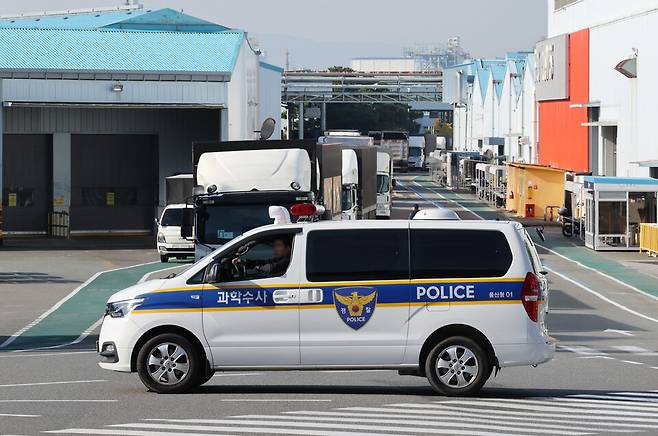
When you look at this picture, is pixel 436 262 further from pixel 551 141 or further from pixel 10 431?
pixel 551 141

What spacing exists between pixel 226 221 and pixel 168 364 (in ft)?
32.8

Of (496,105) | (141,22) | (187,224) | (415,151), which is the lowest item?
(187,224)

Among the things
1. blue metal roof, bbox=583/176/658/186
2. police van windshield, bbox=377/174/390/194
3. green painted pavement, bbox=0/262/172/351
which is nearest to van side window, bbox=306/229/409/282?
green painted pavement, bbox=0/262/172/351

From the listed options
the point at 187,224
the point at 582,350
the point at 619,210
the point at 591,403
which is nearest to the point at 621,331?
the point at 582,350

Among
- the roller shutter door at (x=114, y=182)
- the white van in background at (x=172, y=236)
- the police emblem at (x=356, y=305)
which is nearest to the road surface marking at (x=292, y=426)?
the police emblem at (x=356, y=305)

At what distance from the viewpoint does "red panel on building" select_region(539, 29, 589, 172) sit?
75.4 m

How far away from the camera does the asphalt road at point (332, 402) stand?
39.8 ft

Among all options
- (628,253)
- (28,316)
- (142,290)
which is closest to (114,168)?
(628,253)

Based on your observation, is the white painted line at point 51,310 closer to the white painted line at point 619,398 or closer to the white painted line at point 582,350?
the white painted line at point 582,350

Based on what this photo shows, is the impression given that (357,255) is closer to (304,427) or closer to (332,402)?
(332,402)

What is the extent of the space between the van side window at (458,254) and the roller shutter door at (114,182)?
152 feet

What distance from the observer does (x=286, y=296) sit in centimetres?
1448

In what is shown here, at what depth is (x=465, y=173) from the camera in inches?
4067

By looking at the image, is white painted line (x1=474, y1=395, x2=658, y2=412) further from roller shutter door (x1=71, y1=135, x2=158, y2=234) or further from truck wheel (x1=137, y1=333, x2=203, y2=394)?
roller shutter door (x1=71, y1=135, x2=158, y2=234)
